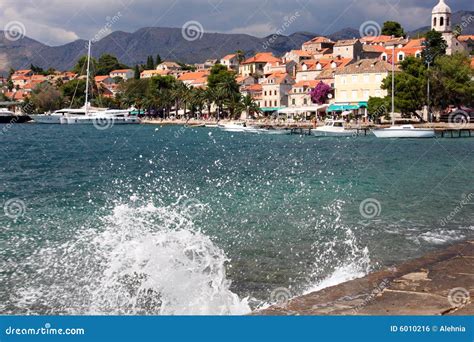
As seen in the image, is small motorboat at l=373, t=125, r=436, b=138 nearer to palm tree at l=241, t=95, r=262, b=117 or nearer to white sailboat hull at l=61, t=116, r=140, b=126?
palm tree at l=241, t=95, r=262, b=117

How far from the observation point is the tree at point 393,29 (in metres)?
174

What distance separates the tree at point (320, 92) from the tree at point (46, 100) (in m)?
85.3

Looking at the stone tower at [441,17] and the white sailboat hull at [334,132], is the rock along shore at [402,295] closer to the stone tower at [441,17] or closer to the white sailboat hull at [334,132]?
the white sailboat hull at [334,132]

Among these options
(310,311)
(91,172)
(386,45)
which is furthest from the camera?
(386,45)

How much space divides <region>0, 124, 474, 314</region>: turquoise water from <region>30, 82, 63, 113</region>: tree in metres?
148

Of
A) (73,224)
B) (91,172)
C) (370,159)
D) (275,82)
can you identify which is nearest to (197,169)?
(91,172)

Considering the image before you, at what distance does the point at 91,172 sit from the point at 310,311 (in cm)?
2925

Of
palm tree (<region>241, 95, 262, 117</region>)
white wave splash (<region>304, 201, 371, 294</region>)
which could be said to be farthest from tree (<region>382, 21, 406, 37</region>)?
white wave splash (<region>304, 201, 371, 294</region>)

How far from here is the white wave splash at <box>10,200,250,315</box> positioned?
1007cm

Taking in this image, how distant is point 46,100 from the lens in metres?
177

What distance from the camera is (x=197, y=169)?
38281mm

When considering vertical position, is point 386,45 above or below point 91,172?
above
